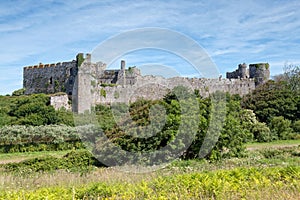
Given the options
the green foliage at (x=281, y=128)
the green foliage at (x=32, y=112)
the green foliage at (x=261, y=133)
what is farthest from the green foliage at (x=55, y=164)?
the green foliage at (x=281, y=128)

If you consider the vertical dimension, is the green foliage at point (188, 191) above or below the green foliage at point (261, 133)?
above

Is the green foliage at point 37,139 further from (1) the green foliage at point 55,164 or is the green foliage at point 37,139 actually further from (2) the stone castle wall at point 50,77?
(2) the stone castle wall at point 50,77

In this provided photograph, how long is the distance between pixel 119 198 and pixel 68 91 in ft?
117

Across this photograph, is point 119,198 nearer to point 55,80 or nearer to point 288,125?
point 288,125

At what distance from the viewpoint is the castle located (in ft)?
129

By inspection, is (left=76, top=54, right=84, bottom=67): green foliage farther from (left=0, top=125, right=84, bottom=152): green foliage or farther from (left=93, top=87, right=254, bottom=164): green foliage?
(left=93, top=87, right=254, bottom=164): green foliage

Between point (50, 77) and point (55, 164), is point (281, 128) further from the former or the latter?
point (50, 77)

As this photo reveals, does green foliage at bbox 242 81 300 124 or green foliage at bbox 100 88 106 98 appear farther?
green foliage at bbox 100 88 106 98

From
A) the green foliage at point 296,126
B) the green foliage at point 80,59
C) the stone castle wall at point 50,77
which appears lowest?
the green foliage at point 296,126

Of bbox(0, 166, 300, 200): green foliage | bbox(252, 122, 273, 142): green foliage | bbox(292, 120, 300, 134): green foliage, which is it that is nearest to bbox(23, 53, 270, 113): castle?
bbox(252, 122, 273, 142): green foliage

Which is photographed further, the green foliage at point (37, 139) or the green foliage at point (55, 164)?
the green foliage at point (37, 139)

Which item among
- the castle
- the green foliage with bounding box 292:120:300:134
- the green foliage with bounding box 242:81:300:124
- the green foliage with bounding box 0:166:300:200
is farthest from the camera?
the castle

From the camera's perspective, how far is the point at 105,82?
1764 inches

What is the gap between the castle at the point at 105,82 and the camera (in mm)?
39469
